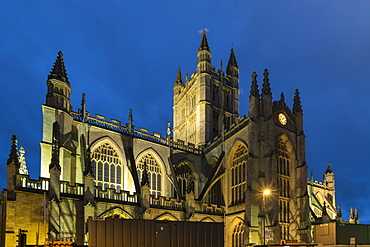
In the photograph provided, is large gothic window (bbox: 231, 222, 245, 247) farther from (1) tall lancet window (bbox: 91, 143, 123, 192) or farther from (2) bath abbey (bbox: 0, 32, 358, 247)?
(1) tall lancet window (bbox: 91, 143, 123, 192)

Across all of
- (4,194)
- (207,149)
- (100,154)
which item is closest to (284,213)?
(207,149)

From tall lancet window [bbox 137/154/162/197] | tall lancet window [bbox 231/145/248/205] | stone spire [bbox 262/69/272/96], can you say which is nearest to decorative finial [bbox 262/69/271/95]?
stone spire [bbox 262/69/272/96]

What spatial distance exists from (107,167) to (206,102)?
54.9 ft

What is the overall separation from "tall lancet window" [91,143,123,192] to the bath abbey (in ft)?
0.28

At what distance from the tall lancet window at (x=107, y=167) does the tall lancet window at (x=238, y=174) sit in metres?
10.1

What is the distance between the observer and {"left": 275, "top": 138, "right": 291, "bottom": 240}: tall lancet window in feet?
100

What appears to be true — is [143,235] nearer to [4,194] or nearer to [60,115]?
[4,194]

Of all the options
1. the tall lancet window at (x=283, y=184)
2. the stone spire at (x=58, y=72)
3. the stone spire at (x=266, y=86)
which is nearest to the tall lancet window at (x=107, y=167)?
the stone spire at (x=58, y=72)

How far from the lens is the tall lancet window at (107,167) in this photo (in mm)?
30827

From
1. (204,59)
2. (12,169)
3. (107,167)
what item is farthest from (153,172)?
(204,59)

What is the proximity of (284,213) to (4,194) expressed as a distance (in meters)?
21.4

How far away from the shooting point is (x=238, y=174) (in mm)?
32906

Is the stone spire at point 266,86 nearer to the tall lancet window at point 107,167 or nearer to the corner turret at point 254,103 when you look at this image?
the corner turret at point 254,103

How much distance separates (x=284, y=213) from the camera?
101 feet
